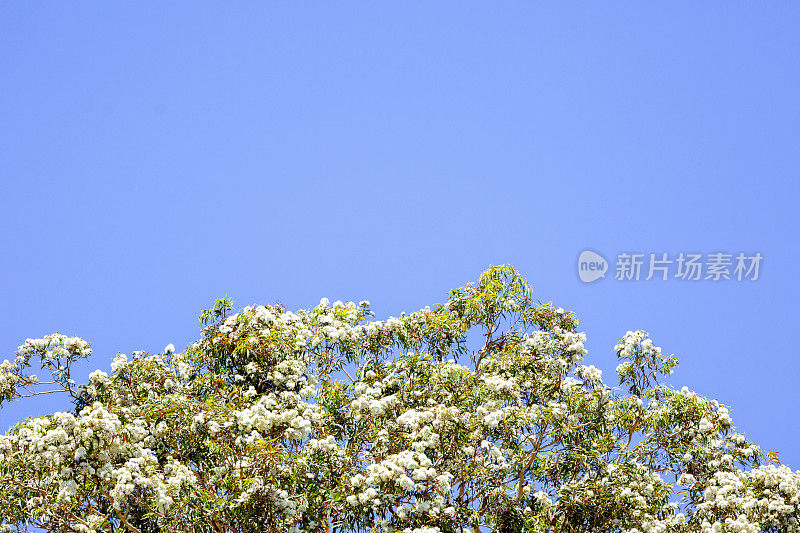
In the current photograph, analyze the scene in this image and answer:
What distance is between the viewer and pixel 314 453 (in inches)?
377

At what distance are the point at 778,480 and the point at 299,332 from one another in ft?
19.0

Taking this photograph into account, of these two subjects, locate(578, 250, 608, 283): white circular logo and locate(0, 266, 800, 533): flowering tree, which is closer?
locate(0, 266, 800, 533): flowering tree

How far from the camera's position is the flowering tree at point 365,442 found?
905 centimetres

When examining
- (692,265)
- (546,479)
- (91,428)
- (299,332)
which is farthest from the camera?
(692,265)

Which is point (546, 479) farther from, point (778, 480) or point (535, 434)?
point (778, 480)

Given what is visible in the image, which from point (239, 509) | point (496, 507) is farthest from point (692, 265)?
point (239, 509)

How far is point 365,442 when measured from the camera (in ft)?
33.9

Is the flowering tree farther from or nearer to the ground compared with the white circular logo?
nearer to the ground

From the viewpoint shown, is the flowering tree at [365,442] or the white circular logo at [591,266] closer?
the flowering tree at [365,442]

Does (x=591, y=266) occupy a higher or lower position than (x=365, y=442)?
higher

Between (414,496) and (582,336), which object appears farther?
(582,336)

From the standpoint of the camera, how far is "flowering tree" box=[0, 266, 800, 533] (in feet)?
29.7

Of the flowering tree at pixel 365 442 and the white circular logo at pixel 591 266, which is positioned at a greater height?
the white circular logo at pixel 591 266

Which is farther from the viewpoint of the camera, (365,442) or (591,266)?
(591,266)
